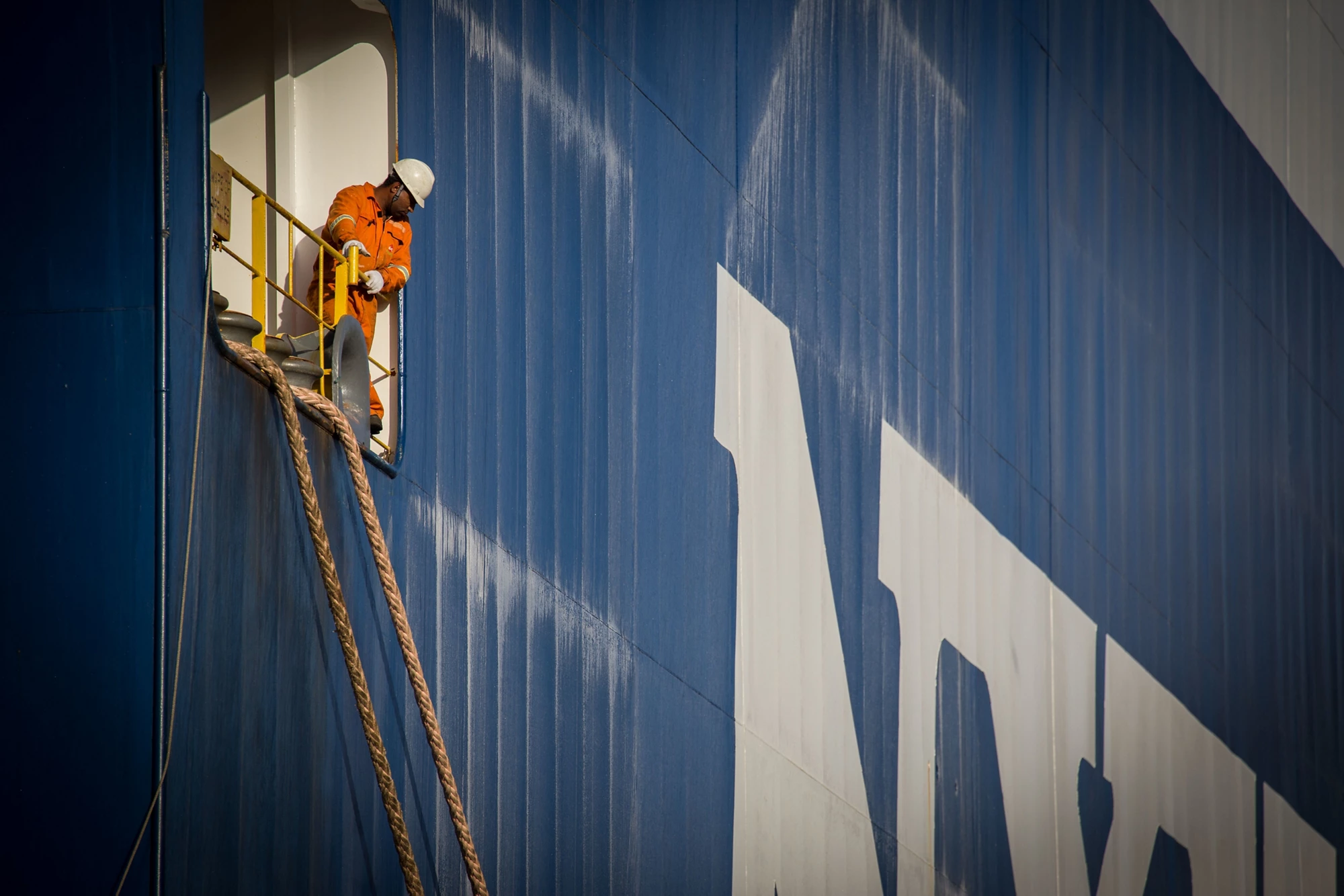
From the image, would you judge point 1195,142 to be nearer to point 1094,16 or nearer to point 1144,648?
point 1094,16

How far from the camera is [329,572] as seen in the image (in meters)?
2.67

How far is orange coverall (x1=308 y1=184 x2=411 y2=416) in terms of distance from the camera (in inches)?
135

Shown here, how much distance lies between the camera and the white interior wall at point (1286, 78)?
24.7ft

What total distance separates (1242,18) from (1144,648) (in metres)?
3.23

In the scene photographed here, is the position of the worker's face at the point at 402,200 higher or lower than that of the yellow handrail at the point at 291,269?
higher

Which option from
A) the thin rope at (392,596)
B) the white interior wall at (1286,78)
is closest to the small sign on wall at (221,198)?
the thin rope at (392,596)

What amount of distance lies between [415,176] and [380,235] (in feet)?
0.50

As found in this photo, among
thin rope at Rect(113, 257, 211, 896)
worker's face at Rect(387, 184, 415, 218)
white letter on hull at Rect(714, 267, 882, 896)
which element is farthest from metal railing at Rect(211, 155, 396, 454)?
white letter on hull at Rect(714, 267, 882, 896)

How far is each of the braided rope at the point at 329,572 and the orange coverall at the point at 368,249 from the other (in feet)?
2.10

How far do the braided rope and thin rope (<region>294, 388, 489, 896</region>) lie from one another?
105mm

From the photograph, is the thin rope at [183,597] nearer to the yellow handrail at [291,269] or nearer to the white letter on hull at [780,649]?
the yellow handrail at [291,269]

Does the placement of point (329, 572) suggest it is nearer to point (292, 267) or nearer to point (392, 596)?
point (392, 596)

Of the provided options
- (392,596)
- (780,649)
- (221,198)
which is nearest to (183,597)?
(392,596)

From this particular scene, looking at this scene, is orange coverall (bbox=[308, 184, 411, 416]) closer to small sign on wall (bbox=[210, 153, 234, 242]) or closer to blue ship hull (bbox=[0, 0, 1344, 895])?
blue ship hull (bbox=[0, 0, 1344, 895])
